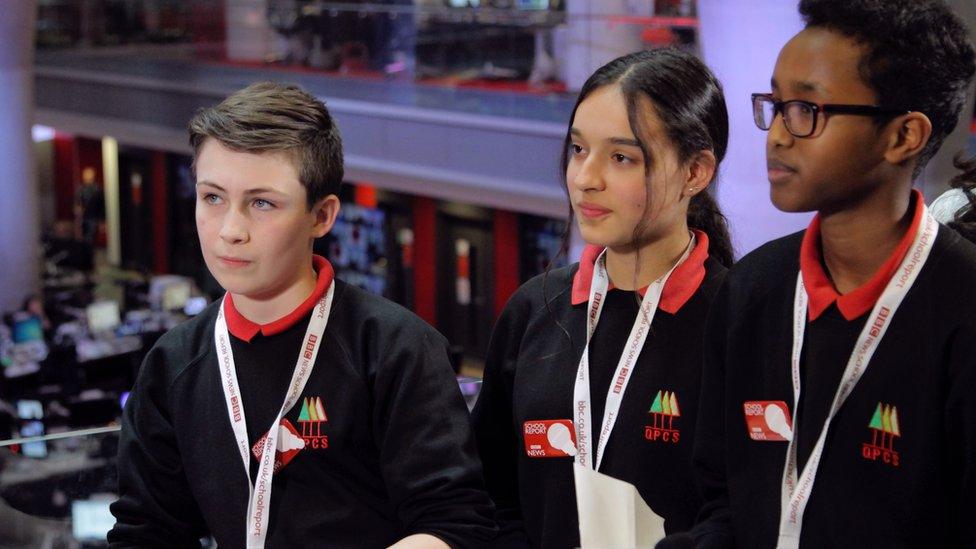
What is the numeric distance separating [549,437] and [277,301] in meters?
0.53

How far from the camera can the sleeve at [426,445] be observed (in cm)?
199

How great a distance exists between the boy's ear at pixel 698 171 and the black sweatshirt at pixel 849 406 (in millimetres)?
283

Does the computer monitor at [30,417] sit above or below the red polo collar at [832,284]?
below

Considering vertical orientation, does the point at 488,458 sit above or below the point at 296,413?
below

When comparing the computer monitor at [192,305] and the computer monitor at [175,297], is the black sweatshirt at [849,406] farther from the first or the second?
the computer monitor at [175,297]

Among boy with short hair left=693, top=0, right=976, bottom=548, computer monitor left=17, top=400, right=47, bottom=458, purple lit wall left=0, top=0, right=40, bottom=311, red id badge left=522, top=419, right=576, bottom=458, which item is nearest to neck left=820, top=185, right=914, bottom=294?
boy with short hair left=693, top=0, right=976, bottom=548

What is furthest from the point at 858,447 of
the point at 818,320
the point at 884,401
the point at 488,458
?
the point at 488,458

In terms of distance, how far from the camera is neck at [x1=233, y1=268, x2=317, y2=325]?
212 cm

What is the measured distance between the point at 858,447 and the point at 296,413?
923 millimetres

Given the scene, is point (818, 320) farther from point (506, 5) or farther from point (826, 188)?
point (506, 5)

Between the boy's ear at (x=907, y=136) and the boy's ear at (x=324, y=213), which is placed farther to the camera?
the boy's ear at (x=324, y=213)

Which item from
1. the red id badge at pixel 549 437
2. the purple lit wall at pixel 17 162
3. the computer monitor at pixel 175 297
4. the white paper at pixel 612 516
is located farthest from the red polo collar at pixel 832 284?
the purple lit wall at pixel 17 162

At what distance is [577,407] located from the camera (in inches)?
82.9

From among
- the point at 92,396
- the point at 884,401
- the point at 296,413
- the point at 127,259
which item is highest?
the point at 884,401
